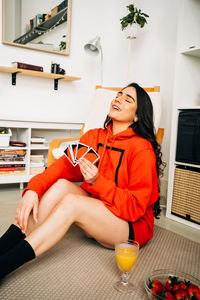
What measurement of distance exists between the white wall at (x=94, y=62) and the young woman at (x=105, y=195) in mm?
1351

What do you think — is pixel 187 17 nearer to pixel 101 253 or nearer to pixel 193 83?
pixel 193 83

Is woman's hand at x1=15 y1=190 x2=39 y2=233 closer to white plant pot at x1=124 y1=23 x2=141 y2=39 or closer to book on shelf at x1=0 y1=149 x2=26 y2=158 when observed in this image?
Answer: book on shelf at x1=0 y1=149 x2=26 y2=158

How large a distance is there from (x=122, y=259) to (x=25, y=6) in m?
2.93

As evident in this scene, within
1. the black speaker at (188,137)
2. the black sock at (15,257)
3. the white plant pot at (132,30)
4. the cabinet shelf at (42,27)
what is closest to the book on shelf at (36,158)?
the cabinet shelf at (42,27)

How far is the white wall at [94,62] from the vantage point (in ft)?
9.59

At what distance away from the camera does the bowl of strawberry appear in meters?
0.98

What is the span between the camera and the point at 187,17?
2184 mm

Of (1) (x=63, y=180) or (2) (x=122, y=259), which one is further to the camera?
(1) (x=63, y=180)

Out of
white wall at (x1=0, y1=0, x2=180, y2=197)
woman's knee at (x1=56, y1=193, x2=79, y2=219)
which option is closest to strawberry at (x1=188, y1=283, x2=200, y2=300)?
woman's knee at (x1=56, y1=193, x2=79, y2=219)

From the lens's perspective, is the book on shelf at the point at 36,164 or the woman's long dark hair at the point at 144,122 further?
the book on shelf at the point at 36,164

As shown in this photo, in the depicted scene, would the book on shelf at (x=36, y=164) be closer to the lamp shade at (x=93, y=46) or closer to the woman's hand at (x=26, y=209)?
the lamp shade at (x=93, y=46)

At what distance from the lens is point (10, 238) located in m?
1.26

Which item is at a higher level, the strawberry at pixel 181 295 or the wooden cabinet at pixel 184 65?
the wooden cabinet at pixel 184 65

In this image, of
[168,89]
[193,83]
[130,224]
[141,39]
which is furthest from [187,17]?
[130,224]
